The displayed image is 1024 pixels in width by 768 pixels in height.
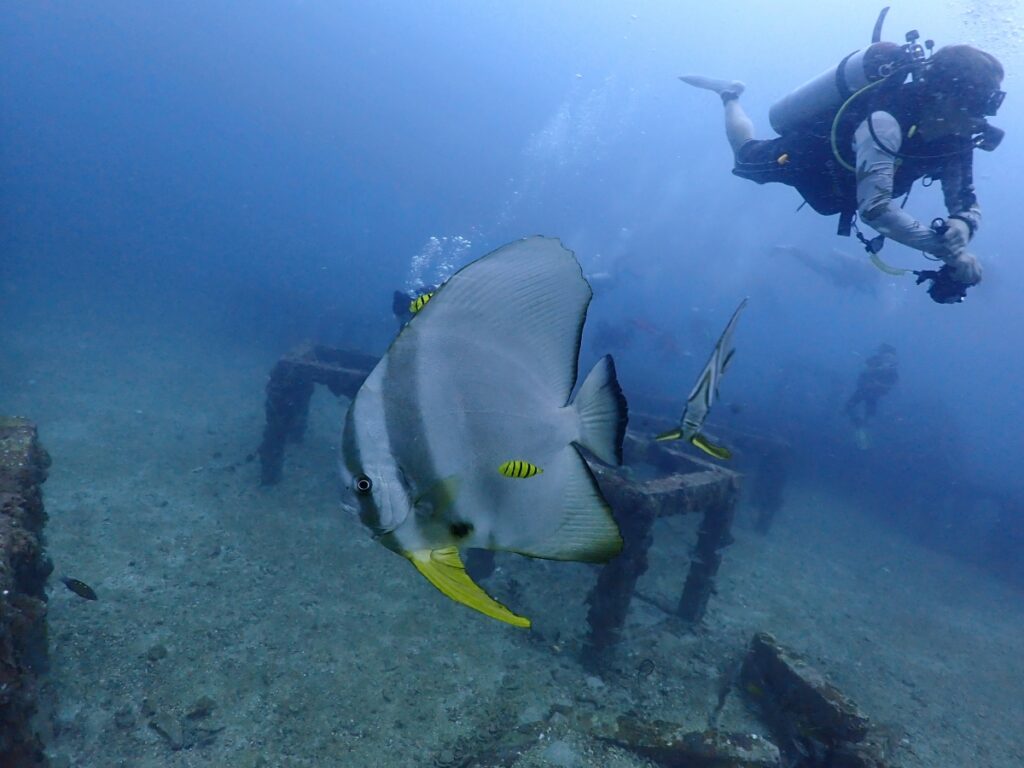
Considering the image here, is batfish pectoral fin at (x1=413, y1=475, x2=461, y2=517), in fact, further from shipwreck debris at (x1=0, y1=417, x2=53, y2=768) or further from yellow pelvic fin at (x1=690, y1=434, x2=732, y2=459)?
shipwreck debris at (x1=0, y1=417, x2=53, y2=768)

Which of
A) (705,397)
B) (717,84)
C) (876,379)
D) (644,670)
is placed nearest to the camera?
(705,397)

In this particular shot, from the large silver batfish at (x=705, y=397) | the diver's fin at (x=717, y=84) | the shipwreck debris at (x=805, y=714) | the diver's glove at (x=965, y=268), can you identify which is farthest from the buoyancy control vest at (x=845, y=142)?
the shipwreck debris at (x=805, y=714)

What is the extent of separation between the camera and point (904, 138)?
14.6 feet

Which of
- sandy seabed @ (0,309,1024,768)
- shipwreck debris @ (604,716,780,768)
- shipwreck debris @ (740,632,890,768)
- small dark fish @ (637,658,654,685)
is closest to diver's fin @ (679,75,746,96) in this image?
sandy seabed @ (0,309,1024,768)

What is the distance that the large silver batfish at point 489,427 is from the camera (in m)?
1.00

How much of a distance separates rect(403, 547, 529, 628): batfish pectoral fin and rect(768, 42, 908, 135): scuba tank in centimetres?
575

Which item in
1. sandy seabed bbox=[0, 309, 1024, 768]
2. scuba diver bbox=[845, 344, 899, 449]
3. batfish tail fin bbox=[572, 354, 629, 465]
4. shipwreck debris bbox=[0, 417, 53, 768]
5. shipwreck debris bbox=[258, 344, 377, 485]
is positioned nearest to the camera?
batfish tail fin bbox=[572, 354, 629, 465]

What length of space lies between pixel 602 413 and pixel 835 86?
5778 mm

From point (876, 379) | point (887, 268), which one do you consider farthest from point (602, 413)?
point (876, 379)

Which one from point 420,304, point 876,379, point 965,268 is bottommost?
point 876,379

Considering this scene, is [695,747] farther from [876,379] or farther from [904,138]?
[876,379]

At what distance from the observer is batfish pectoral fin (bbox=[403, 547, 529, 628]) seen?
3.22 feet

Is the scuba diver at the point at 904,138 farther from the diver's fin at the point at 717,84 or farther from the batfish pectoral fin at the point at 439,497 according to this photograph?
the batfish pectoral fin at the point at 439,497

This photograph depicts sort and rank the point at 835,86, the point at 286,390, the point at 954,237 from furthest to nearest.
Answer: the point at 286,390, the point at 835,86, the point at 954,237
